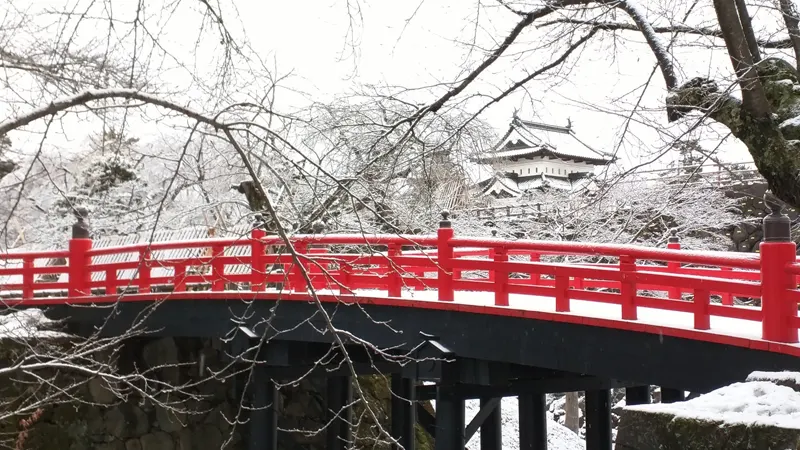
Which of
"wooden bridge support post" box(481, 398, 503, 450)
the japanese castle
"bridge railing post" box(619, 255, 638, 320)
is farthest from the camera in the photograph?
the japanese castle

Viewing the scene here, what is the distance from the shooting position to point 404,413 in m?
11.5

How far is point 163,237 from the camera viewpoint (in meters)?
14.2

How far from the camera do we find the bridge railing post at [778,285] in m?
5.34

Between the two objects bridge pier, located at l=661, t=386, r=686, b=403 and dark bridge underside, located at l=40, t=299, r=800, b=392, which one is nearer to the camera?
dark bridge underside, located at l=40, t=299, r=800, b=392

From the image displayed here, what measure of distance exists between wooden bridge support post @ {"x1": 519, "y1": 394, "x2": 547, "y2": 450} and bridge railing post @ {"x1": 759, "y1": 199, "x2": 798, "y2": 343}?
4545mm

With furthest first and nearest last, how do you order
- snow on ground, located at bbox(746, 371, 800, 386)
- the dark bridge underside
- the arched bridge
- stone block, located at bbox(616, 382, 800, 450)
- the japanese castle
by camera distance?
the japanese castle → the dark bridge underside → the arched bridge → snow on ground, located at bbox(746, 371, 800, 386) → stone block, located at bbox(616, 382, 800, 450)

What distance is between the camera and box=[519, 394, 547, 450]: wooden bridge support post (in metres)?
9.77

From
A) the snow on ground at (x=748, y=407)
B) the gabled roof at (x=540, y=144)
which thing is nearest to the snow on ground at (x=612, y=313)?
the snow on ground at (x=748, y=407)

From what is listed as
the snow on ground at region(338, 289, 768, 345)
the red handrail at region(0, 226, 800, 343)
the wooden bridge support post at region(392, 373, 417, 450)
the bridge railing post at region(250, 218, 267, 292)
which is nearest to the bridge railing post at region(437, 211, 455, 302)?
the red handrail at region(0, 226, 800, 343)

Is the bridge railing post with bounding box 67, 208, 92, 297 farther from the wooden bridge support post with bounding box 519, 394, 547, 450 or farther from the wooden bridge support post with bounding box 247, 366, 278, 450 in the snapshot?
the wooden bridge support post with bounding box 519, 394, 547, 450

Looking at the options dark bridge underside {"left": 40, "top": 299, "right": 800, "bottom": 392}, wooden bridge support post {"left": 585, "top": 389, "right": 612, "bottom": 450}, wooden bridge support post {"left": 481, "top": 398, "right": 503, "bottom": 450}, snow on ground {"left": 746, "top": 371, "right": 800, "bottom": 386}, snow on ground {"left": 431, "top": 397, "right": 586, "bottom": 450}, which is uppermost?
snow on ground {"left": 746, "top": 371, "right": 800, "bottom": 386}

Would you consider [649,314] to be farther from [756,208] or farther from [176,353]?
[756,208]

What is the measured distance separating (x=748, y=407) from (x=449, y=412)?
16.6 feet

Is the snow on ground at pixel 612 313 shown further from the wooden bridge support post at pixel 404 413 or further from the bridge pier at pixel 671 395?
the bridge pier at pixel 671 395
